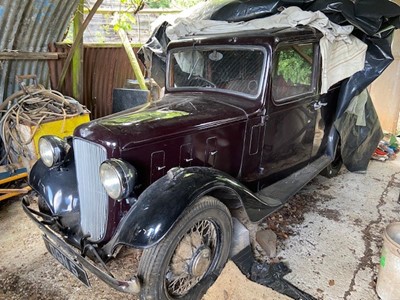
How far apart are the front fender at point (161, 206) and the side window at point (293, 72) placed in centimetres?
115

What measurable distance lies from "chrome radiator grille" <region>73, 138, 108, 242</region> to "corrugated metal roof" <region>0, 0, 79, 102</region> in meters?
2.42

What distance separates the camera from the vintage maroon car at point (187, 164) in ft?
6.08

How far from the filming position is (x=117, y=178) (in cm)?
180

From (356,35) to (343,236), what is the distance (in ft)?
7.12

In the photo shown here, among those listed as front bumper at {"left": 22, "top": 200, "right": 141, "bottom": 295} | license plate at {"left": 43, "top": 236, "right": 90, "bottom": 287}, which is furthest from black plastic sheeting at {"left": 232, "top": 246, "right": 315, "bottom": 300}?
license plate at {"left": 43, "top": 236, "right": 90, "bottom": 287}

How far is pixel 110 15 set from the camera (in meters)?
6.45

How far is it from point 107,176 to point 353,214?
8.80 feet

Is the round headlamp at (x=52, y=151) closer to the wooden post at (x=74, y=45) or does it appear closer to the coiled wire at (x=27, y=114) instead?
the coiled wire at (x=27, y=114)

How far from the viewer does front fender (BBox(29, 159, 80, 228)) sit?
2270 mm

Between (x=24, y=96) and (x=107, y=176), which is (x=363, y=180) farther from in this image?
(x=24, y=96)

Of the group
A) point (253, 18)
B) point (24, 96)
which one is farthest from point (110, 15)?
point (253, 18)

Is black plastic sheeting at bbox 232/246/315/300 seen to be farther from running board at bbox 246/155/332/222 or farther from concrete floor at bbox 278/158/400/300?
running board at bbox 246/155/332/222

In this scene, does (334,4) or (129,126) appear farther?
(334,4)

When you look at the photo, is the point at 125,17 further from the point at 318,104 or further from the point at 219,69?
the point at 318,104
